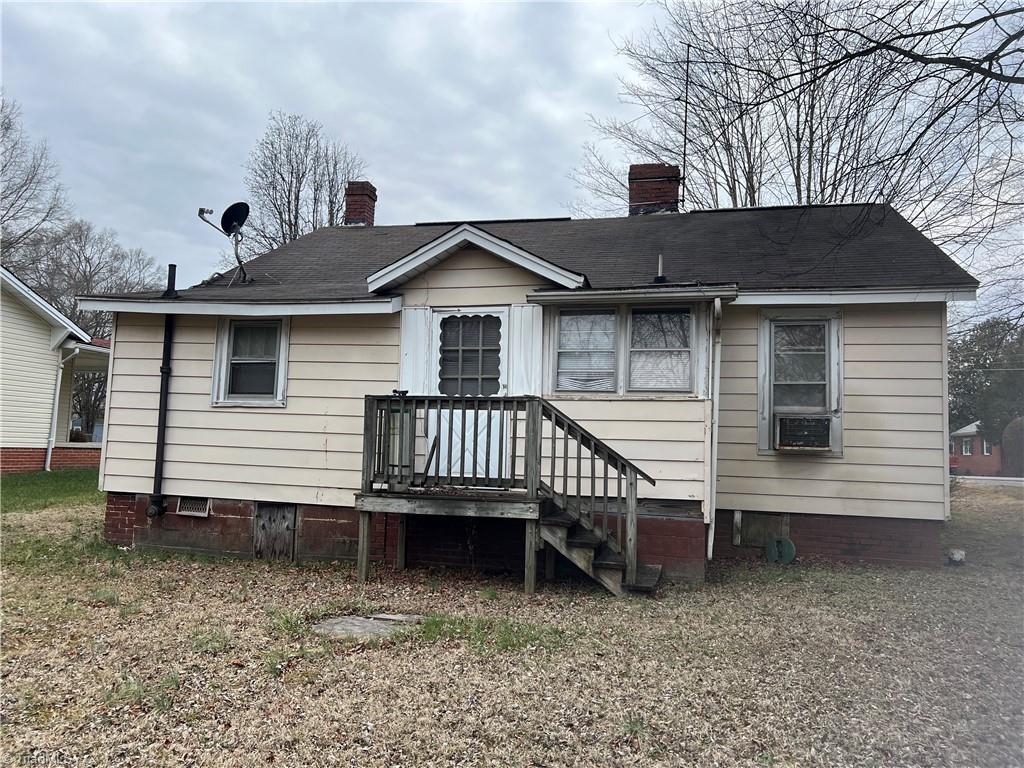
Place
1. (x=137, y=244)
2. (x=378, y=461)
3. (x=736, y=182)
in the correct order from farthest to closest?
(x=137, y=244) < (x=736, y=182) < (x=378, y=461)

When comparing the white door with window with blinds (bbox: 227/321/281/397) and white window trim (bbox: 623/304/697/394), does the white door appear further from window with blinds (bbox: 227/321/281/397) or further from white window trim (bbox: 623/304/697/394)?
window with blinds (bbox: 227/321/281/397)

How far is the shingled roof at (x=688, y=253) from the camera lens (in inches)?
307

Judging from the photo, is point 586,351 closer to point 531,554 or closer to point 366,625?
→ point 531,554

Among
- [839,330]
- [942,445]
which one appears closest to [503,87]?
[839,330]

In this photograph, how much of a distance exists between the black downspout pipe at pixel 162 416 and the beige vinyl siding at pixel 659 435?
16.4 ft

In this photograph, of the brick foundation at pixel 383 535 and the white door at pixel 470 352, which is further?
the white door at pixel 470 352

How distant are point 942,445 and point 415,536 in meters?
5.94

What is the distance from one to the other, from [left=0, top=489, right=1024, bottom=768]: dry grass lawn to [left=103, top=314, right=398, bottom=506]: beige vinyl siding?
4.64 ft

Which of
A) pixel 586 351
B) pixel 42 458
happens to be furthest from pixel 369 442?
pixel 42 458

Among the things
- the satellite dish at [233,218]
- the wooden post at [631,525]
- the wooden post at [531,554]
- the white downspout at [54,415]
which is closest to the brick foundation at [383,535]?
the wooden post at [631,525]

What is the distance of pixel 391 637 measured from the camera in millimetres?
4977

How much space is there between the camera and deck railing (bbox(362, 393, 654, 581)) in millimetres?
6207

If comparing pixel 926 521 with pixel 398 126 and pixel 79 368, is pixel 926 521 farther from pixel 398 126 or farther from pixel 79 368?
pixel 79 368

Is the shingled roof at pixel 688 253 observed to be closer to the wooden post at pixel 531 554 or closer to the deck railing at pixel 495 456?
the deck railing at pixel 495 456
